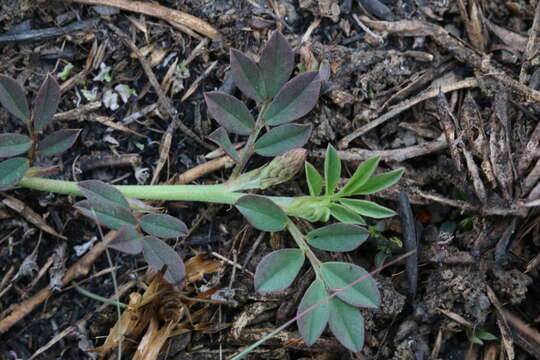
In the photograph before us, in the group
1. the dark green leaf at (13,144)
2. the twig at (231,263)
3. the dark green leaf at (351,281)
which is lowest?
the twig at (231,263)

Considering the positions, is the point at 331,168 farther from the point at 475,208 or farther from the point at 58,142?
the point at 58,142

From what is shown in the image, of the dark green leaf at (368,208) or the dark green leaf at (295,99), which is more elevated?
the dark green leaf at (295,99)

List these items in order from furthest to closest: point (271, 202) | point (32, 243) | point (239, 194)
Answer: point (32, 243) < point (239, 194) < point (271, 202)

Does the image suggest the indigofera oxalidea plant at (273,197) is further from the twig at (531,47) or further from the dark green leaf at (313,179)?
the twig at (531,47)

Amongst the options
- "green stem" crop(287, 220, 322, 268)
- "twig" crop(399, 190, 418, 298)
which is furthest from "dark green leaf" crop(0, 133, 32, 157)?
"twig" crop(399, 190, 418, 298)

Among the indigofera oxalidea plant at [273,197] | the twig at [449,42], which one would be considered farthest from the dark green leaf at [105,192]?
the twig at [449,42]

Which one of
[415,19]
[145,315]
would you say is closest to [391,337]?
[145,315]

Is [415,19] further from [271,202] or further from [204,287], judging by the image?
[204,287]
